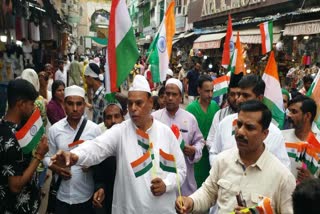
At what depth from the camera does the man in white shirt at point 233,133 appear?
3.21 meters

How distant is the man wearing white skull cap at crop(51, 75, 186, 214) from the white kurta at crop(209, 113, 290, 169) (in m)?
0.65

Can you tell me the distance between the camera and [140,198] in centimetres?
289

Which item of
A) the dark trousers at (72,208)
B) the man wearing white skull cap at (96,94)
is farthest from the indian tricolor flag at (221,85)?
the dark trousers at (72,208)

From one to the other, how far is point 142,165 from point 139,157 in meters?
0.09

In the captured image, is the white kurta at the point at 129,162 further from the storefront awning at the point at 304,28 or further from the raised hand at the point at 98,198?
the storefront awning at the point at 304,28

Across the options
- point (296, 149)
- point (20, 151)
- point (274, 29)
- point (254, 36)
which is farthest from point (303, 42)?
point (20, 151)

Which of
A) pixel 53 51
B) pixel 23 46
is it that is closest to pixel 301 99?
pixel 23 46

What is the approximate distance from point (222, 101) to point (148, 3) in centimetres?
4427

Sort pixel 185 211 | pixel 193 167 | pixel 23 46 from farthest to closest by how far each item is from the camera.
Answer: pixel 23 46 → pixel 193 167 → pixel 185 211

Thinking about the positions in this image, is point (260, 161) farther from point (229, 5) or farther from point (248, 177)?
point (229, 5)

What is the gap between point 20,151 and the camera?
2910 millimetres

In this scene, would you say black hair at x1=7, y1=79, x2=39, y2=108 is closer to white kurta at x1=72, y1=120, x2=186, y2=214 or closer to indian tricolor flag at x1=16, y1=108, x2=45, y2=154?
indian tricolor flag at x1=16, y1=108, x2=45, y2=154

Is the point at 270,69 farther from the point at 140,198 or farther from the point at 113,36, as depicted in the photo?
the point at 140,198

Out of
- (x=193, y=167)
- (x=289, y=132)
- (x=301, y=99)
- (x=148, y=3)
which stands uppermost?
(x=148, y=3)
